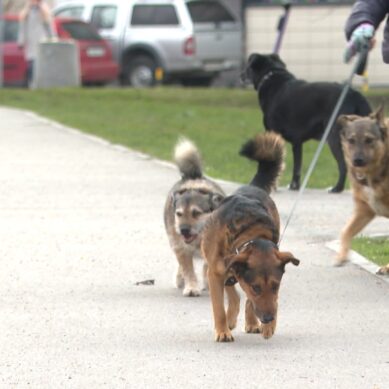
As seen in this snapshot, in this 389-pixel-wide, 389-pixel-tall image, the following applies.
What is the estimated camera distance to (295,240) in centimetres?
1048

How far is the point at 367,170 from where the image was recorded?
8.96 meters

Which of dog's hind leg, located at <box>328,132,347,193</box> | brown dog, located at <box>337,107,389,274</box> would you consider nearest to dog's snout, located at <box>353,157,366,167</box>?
brown dog, located at <box>337,107,389,274</box>

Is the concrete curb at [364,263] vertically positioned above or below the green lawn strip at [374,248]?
above

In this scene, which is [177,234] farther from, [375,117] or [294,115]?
[294,115]

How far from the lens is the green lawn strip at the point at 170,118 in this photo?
52.1 ft

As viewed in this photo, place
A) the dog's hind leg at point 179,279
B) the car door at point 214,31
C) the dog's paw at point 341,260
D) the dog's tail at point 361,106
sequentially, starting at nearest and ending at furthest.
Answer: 1. the dog's hind leg at point 179,279
2. the dog's paw at point 341,260
3. the dog's tail at point 361,106
4. the car door at point 214,31

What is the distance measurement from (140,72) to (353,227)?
76.7 ft

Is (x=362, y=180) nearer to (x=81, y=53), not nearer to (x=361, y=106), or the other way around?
(x=361, y=106)

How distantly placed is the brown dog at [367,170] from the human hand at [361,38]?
0.58 metres

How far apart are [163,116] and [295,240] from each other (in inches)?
469

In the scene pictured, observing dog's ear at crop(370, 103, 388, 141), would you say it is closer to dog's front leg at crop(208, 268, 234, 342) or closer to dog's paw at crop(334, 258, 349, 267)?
dog's paw at crop(334, 258, 349, 267)

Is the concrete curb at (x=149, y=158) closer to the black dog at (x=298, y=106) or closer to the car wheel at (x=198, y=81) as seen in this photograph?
the black dog at (x=298, y=106)

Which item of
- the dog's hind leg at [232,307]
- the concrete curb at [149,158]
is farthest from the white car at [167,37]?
the dog's hind leg at [232,307]

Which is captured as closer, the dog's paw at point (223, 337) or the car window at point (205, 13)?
the dog's paw at point (223, 337)
